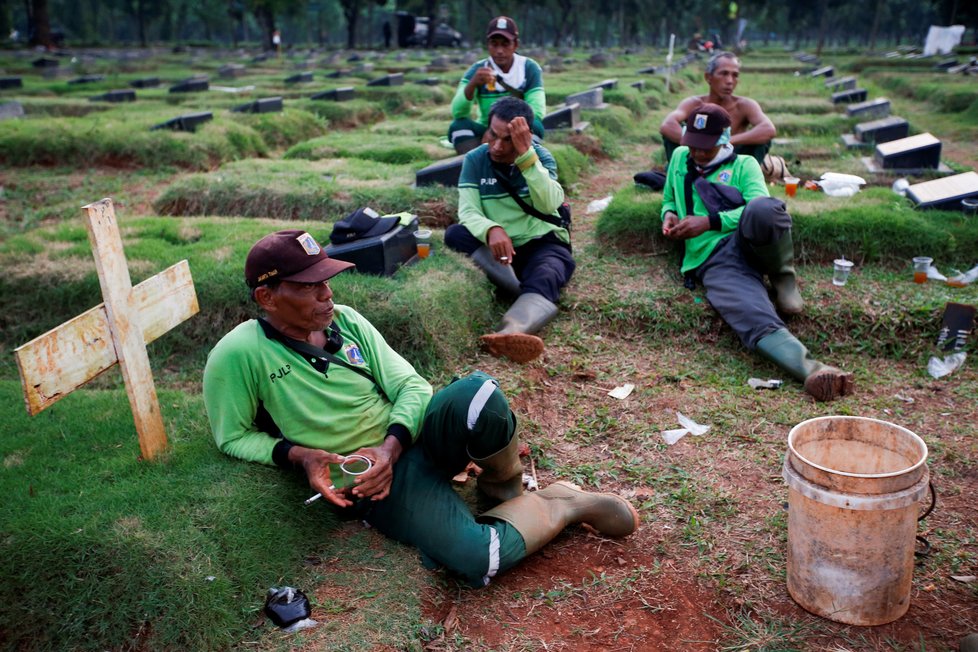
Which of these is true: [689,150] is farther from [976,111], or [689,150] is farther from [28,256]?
[976,111]

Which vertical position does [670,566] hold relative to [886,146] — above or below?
below

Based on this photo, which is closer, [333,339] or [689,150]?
[333,339]

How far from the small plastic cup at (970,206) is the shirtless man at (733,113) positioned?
5.12 ft

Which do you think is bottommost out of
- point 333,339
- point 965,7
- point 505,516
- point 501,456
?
point 505,516

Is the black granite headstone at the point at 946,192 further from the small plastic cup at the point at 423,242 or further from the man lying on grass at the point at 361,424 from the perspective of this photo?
the man lying on grass at the point at 361,424

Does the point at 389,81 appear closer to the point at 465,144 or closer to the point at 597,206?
the point at 465,144

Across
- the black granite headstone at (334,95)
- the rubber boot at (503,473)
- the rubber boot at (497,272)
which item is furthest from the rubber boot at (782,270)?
the black granite headstone at (334,95)

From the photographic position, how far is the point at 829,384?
443cm

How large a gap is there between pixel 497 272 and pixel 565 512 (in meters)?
2.52

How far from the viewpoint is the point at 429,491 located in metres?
3.15

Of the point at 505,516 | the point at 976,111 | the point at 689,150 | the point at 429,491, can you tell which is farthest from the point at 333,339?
the point at 976,111

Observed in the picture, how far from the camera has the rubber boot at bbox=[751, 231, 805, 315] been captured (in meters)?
5.13

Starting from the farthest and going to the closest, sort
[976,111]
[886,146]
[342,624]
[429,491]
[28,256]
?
[976,111] < [886,146] < [28,256] < [429,491] < [342,624]

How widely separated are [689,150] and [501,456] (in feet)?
10.0
